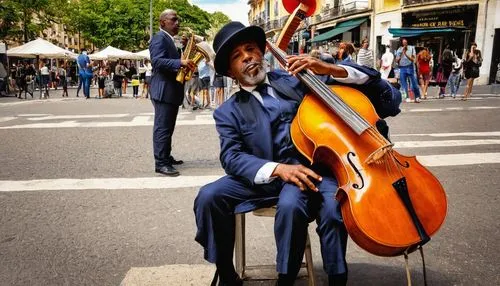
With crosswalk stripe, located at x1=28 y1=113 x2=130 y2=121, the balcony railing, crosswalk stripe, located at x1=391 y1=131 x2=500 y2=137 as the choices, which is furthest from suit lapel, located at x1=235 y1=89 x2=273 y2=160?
the balcony railing

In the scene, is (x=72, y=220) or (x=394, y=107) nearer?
(x=394, y=107)

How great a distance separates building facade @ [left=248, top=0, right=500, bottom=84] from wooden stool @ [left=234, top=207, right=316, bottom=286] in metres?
14.0

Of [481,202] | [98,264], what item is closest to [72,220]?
[98,264]

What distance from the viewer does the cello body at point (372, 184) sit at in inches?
68.9

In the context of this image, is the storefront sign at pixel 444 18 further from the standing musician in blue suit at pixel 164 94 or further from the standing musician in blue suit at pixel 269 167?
the standing musician in blue suit at pixel 269 167

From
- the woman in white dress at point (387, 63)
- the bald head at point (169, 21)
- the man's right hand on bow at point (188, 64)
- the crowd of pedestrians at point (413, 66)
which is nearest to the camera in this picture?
the man's right hand on bow at point (188, 64)

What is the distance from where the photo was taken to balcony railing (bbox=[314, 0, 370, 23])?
105 ft

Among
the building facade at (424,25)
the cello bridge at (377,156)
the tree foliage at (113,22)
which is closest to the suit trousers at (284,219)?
the cello bridge at (377,156)

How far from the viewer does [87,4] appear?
4556 centimetres

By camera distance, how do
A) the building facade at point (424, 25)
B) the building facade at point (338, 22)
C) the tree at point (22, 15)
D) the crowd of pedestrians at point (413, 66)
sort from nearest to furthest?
the crowd of pedestrians at point (413, 66), the building facade at point (424, 25), the tree at point (22, 15), the building facade at point (338, 22)

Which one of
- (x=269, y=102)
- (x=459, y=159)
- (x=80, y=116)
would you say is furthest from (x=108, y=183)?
(x=80, y=116)

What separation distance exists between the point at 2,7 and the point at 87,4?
19132 mm

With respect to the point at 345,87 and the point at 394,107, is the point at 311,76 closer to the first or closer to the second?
the point at 345,87

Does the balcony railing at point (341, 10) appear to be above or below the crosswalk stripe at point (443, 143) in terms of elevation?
above
